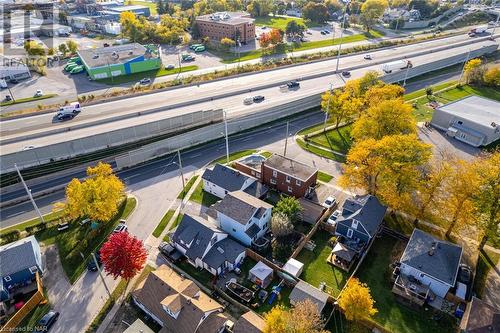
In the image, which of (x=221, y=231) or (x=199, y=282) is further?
(x=221, y=231)

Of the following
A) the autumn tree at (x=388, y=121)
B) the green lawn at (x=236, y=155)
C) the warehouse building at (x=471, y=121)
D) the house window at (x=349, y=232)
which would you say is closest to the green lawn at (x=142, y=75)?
the green lawn at (x=236, y=155)

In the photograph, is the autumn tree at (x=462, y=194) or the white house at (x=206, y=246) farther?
the white house at (x=206, y=246)

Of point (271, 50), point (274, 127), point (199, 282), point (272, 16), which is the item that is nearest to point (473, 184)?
point (199, 282)

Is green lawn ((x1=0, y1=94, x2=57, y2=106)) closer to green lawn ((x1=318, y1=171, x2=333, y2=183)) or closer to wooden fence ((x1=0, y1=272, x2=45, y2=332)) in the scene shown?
wooden fence ((x1=0, y1=272, x2=45, y2=332))

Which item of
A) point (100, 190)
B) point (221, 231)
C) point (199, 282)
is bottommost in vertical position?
point (199, 282)

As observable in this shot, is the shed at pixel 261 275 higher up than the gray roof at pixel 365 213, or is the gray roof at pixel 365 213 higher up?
the gray roof at pixel 365 213

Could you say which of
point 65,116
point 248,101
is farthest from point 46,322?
point 248,101

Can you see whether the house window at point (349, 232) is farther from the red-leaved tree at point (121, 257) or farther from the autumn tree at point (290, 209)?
the red-leaved tree at point (121, 257)

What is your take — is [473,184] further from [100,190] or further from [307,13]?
[307,13]
